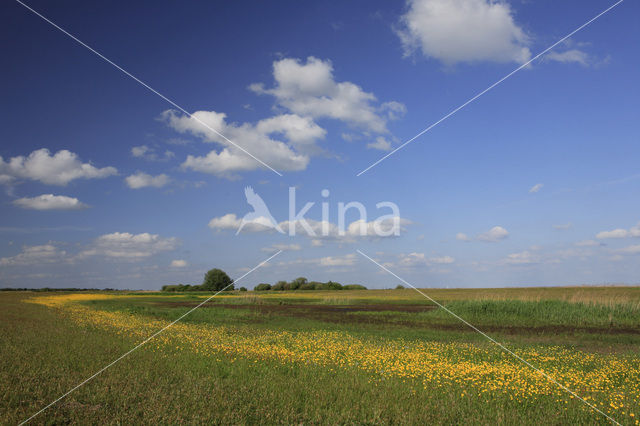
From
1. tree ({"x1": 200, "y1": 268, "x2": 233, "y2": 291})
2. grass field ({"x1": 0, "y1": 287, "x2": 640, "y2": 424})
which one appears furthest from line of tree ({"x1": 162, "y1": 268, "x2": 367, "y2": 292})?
grass field ({"x1": 0, "y1": 287, "x2": 640, "y2": 424})

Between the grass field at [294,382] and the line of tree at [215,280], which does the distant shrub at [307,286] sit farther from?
the grass field at [294,382]

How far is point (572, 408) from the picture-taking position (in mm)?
8555

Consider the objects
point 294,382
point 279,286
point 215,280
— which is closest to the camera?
point 294,382

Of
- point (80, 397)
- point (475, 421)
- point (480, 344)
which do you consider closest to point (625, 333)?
point (480, 344)

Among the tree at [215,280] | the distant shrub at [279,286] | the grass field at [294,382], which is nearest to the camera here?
the grass field at [294,382]

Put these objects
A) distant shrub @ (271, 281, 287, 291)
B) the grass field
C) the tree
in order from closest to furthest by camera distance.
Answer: the grass field
the tree
distant shrub @ (271, 281, 287, 291)

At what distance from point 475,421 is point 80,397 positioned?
738 cm

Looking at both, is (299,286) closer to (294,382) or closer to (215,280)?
(215,280)

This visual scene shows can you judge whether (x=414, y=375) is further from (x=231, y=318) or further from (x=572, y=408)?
(x=231, y=318)

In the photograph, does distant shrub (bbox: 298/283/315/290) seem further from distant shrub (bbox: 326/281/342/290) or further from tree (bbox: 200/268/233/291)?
tree (bbox: 200/268/233/291)

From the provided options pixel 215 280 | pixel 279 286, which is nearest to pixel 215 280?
pixel 215 280

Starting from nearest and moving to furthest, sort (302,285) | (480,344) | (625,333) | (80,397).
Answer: (80,397), (480,344), (625,333), (302,285)

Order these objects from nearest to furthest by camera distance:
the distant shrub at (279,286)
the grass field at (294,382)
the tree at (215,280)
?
the grass field at (294,382)
the tree at (215,280)
the distant shrub at (279,286)

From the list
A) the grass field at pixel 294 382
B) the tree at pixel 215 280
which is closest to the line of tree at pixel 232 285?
the tree at pixel 215 280
